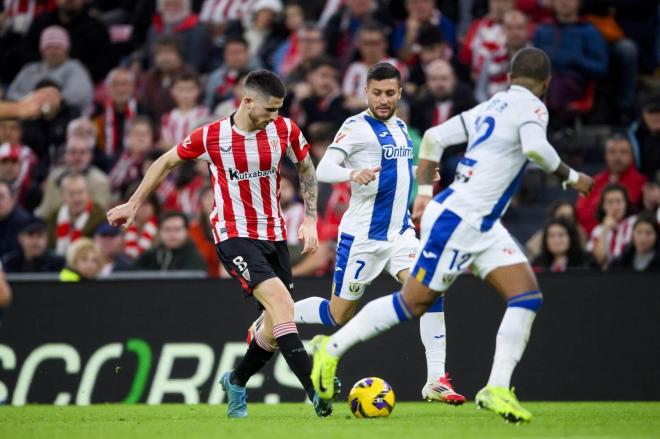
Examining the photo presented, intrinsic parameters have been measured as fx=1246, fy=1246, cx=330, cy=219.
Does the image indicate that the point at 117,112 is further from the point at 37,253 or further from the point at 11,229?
the point at 37,253

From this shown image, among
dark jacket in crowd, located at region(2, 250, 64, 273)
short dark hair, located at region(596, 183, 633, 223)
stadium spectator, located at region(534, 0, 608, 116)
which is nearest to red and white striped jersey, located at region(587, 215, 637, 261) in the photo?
short dark hair, located at region(596, 183, 633, 223)

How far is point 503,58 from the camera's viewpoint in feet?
50.3

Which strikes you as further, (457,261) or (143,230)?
(143,230)

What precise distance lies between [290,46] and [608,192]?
5572mm

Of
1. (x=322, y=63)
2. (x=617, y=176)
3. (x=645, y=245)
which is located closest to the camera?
(x=645, y=245)

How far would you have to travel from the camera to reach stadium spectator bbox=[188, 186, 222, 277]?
46.6ft

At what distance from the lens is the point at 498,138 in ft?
27.0

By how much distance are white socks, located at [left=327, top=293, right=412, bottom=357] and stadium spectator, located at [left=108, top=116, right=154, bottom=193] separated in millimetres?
8008

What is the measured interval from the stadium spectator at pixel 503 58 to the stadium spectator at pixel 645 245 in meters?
3.10

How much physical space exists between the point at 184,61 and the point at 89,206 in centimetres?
355

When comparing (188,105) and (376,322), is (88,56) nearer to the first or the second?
(188,105)

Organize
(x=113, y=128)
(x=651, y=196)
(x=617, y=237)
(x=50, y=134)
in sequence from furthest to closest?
(x=50, y=134) → (x=113, y=128) → (x=651, y=196) → (x=617, y=237)

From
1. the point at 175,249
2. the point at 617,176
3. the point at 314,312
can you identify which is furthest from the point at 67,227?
the point at 617,176

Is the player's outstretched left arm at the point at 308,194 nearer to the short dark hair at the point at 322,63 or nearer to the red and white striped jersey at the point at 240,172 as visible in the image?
the red and white striped jersey at the point at 240,172
